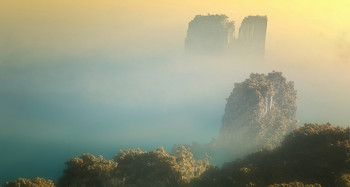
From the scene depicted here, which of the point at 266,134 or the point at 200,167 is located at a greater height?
the point at 266,134

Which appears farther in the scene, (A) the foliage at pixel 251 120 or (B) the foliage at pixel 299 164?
(A) the foliage at pixel 251 120

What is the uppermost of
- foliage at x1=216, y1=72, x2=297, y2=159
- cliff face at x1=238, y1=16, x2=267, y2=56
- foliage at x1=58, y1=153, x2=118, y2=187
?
cliff face at x1=238, y1=16, x2=267, y2=56

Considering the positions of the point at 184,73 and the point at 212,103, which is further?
the point at 184,73

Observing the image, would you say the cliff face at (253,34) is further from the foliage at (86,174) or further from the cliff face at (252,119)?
the foliage at (86,174)

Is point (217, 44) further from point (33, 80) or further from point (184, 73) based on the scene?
point (33, 80)

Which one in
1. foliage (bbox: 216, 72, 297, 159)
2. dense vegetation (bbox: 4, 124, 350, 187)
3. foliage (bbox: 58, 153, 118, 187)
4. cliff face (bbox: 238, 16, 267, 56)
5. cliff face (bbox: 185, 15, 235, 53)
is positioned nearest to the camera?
dense vegetation (bbox: 4, 124, 350, 187)

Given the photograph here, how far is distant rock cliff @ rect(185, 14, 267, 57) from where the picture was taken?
146m

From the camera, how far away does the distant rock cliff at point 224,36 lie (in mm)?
146250

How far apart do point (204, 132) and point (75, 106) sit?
211ft

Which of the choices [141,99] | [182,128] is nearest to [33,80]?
[141,99]

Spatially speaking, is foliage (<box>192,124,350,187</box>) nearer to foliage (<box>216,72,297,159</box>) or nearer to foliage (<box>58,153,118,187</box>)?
foliage (<box>58,153,118,187</box>)

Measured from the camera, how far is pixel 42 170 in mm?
70938

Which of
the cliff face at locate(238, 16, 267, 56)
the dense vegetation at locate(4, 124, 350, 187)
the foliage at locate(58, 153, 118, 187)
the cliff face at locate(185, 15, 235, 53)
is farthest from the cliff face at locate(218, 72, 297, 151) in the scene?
the cliff face at locate(185, 15, 235, 53)

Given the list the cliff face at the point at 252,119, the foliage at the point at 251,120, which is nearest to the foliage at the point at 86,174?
the foliage at the point at 251,120
